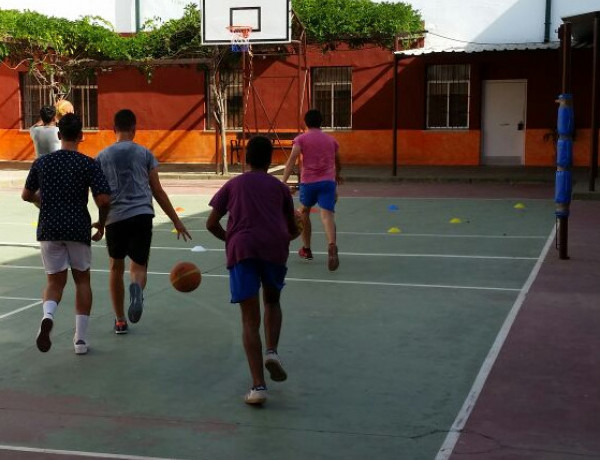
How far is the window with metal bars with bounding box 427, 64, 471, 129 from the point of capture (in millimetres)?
28375

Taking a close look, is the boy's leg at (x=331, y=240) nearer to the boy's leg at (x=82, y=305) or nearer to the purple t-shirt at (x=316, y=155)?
the purple t-shirt at (x=316, y=155)

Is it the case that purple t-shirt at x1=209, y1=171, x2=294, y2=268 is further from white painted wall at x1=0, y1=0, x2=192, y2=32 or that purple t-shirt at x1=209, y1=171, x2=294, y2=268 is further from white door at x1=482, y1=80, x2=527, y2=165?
white painted wall at x1=0, y1=0, x2=192, y2=32

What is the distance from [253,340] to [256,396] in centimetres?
34

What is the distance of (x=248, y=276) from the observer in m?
6.01

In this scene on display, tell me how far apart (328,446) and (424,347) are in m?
2.37

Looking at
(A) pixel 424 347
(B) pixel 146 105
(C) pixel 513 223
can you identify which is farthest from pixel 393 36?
(A) pixel 424 347

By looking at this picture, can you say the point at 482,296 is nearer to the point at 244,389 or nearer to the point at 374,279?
the point at 374,279

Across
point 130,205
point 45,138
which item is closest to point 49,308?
point 130,205

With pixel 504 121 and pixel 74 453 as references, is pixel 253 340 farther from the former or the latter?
pixel 504 121

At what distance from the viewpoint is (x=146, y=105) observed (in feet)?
102

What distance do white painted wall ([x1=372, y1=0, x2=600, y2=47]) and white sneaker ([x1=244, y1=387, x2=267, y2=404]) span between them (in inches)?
952

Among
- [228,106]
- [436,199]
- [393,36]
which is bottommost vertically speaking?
[436,199]

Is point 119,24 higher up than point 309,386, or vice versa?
point 119,24

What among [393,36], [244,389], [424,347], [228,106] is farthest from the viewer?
[228,106]
